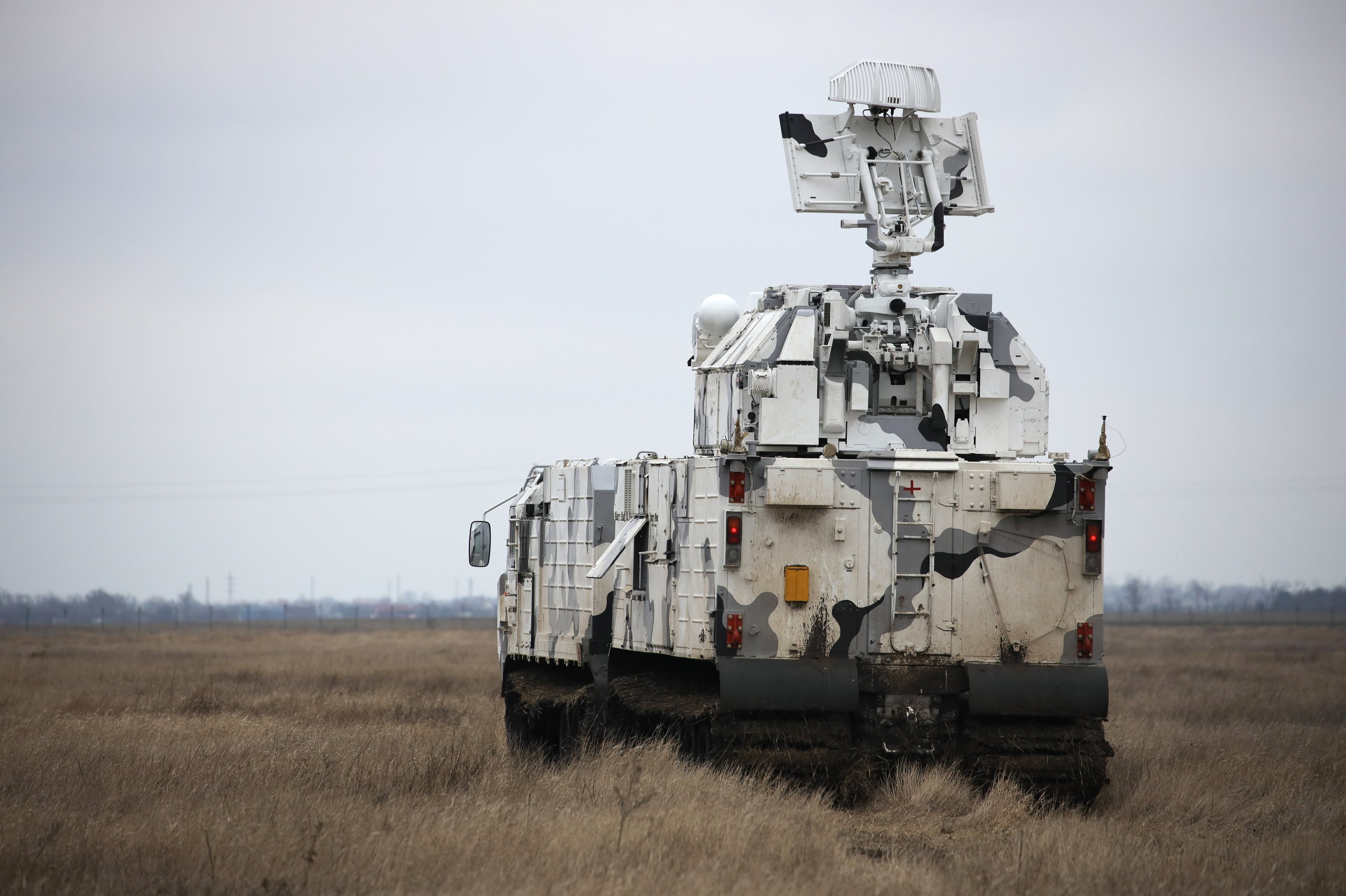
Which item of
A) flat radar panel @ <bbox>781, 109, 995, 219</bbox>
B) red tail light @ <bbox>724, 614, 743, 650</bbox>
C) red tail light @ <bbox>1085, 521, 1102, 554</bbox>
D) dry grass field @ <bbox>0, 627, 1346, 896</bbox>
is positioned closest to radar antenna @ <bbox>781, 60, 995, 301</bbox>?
flat radar panel @ <bbox>781, 109, 995, 219</bbox>

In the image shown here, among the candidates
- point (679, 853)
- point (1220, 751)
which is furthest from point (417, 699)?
point (679, 853)

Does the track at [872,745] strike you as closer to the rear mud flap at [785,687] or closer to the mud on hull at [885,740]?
the mud on hull at [885,740]

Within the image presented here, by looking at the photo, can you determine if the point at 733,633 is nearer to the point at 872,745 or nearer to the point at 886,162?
the point at 872,745

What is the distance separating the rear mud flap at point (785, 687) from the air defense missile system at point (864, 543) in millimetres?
13

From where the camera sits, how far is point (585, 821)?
10.2 meters

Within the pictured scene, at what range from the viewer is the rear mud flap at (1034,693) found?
1204 centimetres

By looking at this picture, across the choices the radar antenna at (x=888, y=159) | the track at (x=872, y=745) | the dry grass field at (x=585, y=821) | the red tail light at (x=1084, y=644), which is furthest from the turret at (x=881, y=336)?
the dry grass field at (x=585, y=821)

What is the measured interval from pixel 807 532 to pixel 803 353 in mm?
1880

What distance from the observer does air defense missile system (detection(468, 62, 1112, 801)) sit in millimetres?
12047

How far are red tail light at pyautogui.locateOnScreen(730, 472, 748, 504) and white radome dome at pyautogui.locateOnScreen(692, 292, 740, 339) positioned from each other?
12.1 feet

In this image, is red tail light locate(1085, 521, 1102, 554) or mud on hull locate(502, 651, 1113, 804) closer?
mud on hull locate(502, 651, 1113, 804)

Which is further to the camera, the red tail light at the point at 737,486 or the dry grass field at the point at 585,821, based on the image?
the red tail light at the point at 737,486

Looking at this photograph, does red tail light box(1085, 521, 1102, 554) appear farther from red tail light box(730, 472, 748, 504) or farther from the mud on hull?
red tail light box(730, 472, 748, 504)

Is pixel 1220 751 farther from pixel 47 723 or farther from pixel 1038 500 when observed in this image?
pixel 47 723
